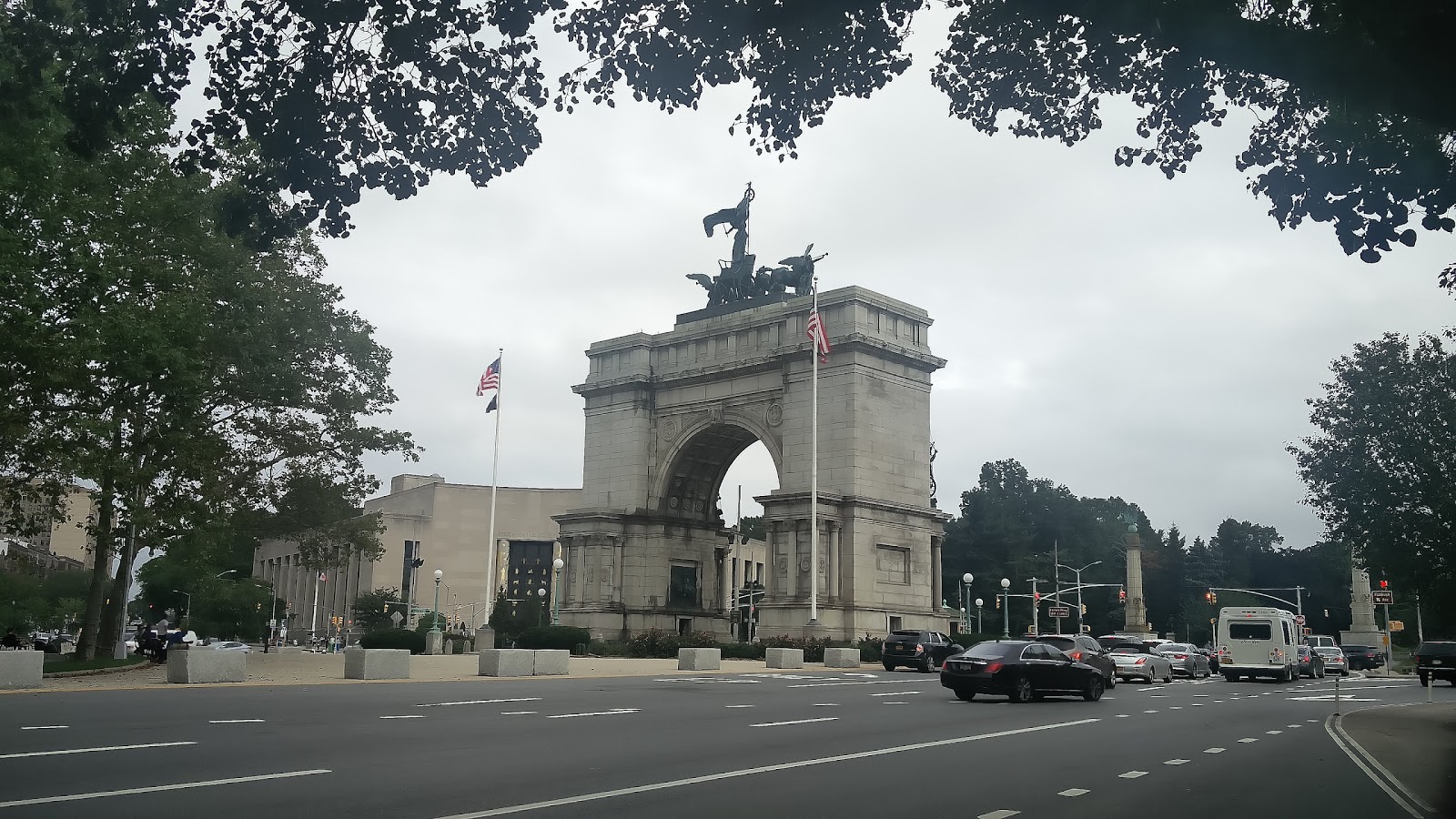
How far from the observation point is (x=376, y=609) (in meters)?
127

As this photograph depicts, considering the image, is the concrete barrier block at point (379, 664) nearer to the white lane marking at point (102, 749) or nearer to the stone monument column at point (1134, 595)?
the white lane marking at point (102, 749)

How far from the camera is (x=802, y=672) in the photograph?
41656 mm

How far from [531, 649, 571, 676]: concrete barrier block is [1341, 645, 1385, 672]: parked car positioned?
49890mm

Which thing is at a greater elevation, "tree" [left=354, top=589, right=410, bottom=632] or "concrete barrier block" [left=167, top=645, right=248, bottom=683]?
"tree" [left=354, top=589, right=410, bottom=632]

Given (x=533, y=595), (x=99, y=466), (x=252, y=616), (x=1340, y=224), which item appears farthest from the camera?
(x=533, y=595)

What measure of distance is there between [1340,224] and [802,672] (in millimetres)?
30914

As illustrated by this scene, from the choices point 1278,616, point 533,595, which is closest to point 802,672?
point 1278,616

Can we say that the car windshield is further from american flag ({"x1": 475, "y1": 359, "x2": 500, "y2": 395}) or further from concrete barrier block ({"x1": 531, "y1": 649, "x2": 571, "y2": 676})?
american flag ({"x1": 475, "y1": 359, "x2": 500, "y2": 395})

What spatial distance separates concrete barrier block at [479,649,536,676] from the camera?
1328 inches

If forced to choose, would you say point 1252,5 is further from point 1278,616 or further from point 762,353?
point 762,353

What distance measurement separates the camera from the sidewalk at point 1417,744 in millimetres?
12453

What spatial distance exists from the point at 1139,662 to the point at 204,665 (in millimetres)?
28403

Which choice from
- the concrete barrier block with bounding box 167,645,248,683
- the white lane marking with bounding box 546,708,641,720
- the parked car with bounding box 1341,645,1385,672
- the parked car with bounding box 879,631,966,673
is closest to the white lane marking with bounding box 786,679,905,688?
the parked car with bounding box 879,631,966,673

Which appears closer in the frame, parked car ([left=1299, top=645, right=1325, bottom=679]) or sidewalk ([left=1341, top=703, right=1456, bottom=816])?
sidewalk ([left=1341, top=703, right=1456, bottom=816])
